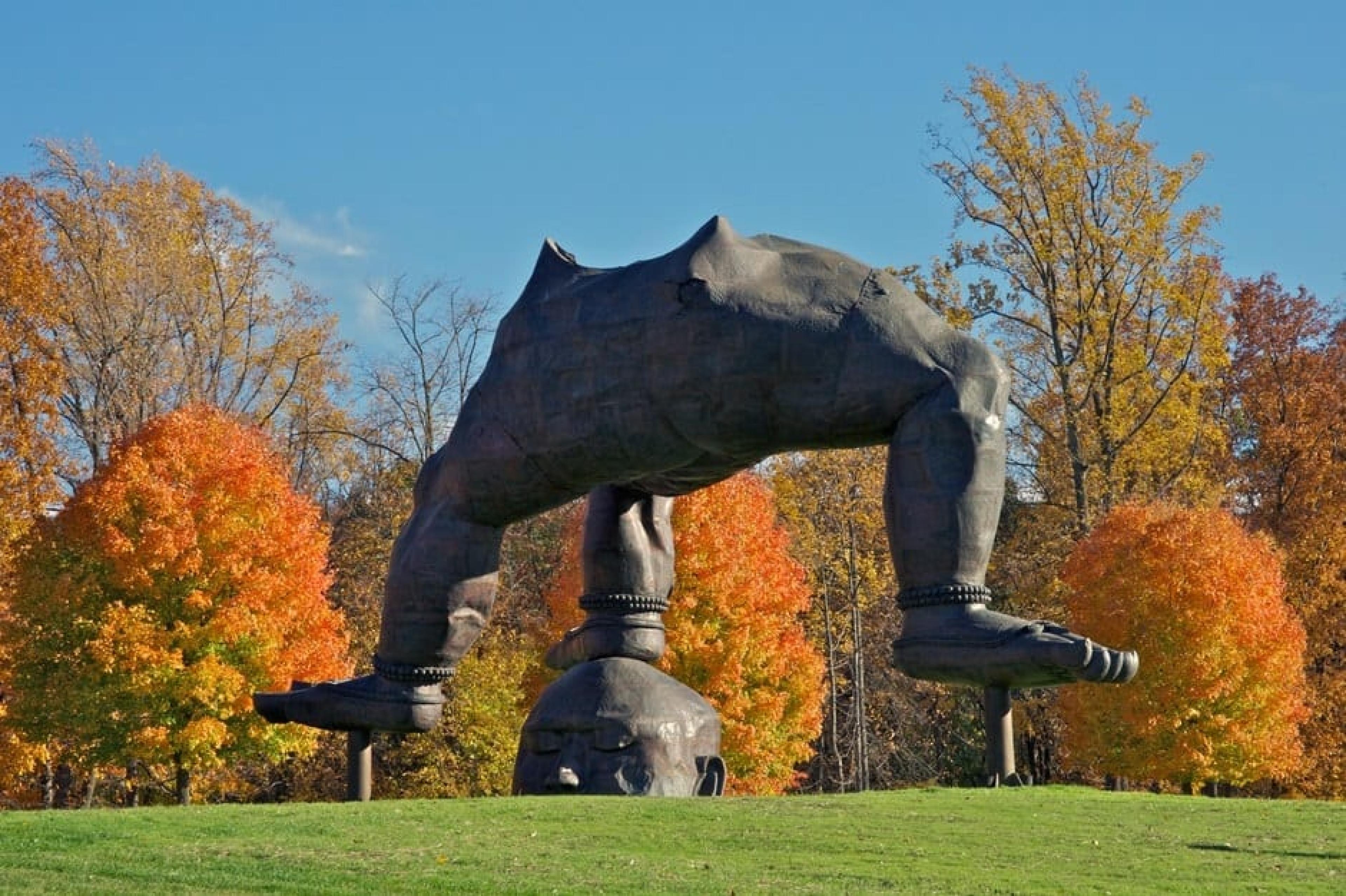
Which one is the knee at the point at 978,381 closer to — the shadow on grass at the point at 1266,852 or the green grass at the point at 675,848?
the green grass at the point at 675,848

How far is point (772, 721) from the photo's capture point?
1060 inches

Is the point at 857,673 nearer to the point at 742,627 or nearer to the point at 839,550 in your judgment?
the point at 839,550

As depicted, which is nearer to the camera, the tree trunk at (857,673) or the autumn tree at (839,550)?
the tree trunk at (857,673)

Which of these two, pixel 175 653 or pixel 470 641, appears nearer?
pixel 470 641

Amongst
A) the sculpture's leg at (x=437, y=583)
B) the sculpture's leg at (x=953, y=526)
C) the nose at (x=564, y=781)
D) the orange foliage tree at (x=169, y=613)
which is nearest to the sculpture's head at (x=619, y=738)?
the nose at (x=564, y=781)

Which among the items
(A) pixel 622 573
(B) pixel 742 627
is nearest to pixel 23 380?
(B) pixel 742 627

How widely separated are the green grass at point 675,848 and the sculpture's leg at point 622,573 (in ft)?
4.61

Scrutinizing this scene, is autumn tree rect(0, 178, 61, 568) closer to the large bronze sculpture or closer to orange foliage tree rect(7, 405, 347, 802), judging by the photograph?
orange foliage tree rect(7, 405, 347, 802)

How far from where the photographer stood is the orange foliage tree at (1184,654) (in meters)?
25.3

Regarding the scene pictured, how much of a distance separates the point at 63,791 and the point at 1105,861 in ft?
78.3

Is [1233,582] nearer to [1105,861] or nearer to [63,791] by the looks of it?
[1105,861]

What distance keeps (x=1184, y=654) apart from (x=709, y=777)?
15278 millimetres

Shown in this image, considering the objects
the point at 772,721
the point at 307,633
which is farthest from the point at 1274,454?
the point at 307,633

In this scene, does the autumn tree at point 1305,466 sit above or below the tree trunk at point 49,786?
above
